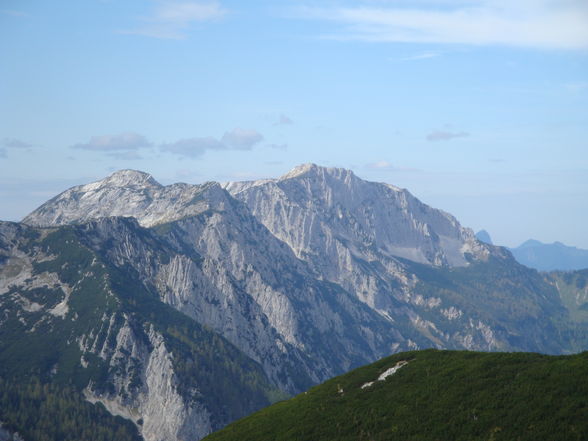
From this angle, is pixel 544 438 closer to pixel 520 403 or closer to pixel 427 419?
pixel 520 403

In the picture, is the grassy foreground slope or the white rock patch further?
the white rock patch

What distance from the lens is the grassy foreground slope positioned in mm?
93062

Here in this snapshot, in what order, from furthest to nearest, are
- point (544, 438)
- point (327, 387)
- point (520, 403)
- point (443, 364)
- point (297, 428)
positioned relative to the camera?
point (327, 387) → point (443, 364) → point (297, 428) → point (520, 403) → point (544, 438)

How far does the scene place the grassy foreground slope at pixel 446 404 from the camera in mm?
93062

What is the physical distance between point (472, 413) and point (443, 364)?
83.2 ft

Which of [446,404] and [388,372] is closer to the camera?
[446,404]

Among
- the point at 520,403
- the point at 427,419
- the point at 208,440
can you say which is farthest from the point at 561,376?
the point at 208,440

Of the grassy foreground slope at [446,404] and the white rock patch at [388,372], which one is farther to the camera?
the white rock patch at [388,372]

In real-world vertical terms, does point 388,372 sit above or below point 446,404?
below

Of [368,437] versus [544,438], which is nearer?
[544,438]

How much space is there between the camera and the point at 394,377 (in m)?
127

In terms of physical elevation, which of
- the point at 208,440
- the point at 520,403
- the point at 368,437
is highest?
the point at 520,403

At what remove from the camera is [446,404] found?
106250 millimetres

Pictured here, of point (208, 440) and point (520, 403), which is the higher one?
point (520, 403)
